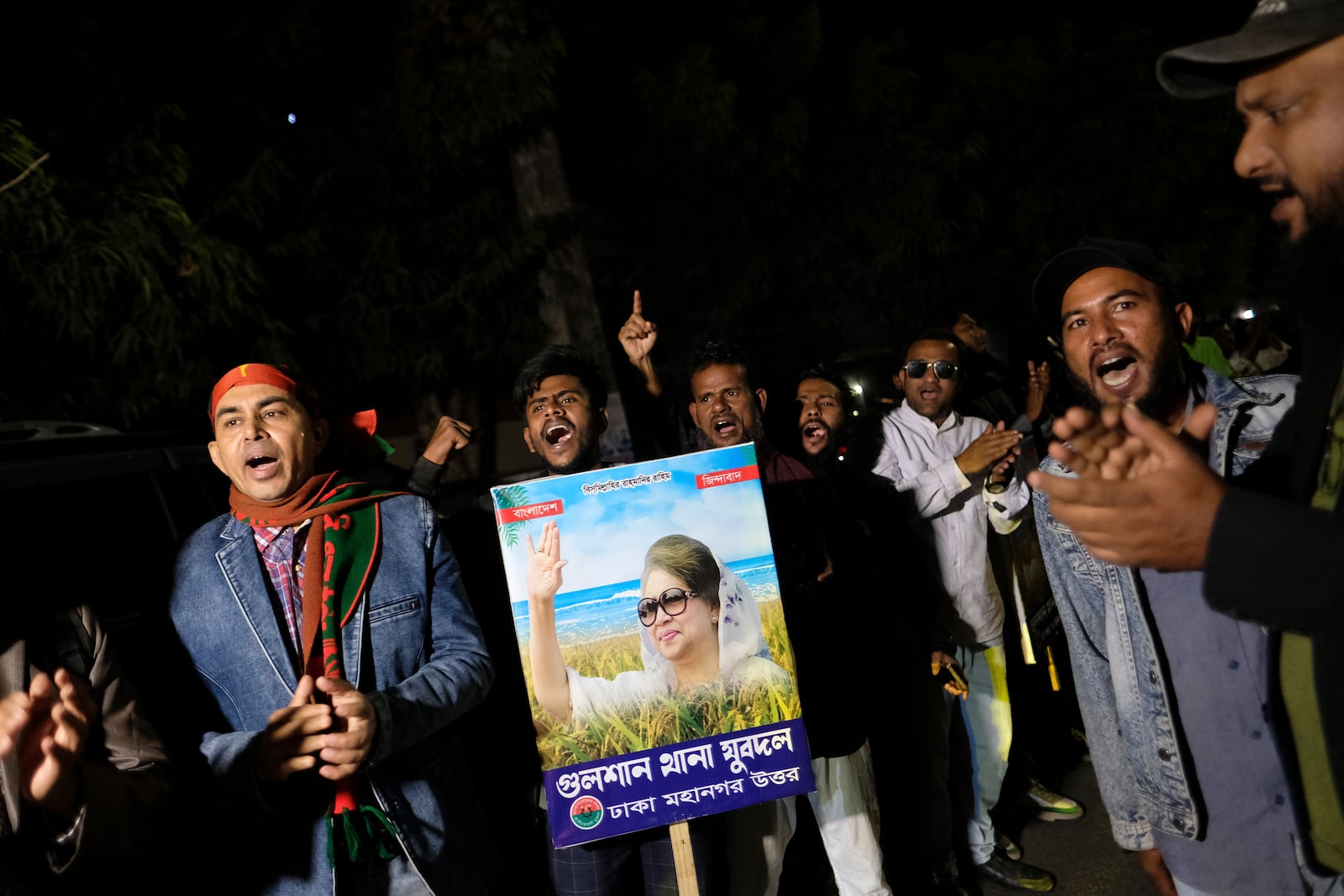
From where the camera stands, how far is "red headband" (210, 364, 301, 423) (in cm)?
232

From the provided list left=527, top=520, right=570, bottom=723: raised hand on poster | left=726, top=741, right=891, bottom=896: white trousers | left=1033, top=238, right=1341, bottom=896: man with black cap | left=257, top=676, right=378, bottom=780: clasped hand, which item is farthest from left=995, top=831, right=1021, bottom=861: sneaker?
left=257, top=676, right=378, bottom=780: clasped hand

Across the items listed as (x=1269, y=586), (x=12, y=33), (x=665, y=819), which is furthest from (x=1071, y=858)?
(x=12, y=33)

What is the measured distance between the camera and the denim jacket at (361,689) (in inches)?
81.9

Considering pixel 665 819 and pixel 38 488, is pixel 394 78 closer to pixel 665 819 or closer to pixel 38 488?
pixel 38 488

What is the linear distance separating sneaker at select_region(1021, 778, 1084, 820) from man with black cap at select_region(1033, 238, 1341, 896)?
6.92ft

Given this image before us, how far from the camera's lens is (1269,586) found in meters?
1.21

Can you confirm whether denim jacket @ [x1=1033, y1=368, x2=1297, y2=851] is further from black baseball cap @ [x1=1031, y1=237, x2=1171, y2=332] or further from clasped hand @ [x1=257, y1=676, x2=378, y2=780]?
clasped hand @ [x1=257, y1=676, x2=378, y2=780]

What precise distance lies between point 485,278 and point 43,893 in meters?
8.58

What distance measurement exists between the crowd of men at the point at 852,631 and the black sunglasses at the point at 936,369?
1.56 feet

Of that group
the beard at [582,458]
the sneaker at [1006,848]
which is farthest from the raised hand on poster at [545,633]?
the sneaker at [1006,848]

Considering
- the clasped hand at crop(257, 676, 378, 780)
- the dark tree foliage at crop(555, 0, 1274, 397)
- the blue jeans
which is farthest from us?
the dark tree foliage at crop(555, 0, 1274, 397)

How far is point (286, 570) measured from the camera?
228cm

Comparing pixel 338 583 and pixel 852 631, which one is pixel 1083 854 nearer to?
pixel 852 631

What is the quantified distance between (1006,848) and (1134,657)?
2.27 m
